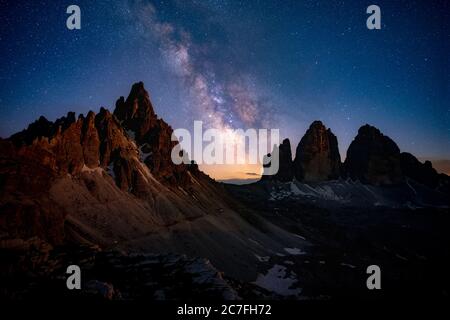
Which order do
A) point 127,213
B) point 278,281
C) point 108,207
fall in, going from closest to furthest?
point 278,281 → point 108,207 → point 127,213

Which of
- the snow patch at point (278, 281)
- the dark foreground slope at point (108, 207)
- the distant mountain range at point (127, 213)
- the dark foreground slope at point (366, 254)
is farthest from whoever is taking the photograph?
the dark foreground slope at point (366, 254)

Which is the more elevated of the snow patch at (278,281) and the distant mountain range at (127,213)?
the distant mountain range at (127,213)

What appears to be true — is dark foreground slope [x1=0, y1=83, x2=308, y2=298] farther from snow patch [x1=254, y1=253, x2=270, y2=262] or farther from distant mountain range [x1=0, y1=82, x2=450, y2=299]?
snow patch [x1=254, y1=253, x2=270, y2=262]

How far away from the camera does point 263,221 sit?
119125mm

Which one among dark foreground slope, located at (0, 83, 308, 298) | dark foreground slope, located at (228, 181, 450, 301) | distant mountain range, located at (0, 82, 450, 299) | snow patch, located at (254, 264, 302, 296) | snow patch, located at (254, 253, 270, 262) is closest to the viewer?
distant mountain range, located at (0, 82, 450, 299)

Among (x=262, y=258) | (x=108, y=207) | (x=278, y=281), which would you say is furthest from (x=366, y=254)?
(x=108, y=207)

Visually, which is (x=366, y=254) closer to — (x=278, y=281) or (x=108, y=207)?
(x=278, y=281)

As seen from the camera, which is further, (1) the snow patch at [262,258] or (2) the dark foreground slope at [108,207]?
(1) the snow patch at [262,258]

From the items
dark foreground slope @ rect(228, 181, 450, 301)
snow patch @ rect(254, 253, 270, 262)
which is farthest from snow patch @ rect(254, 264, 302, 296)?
snow patch @ rect(254, 253, 270, 262)

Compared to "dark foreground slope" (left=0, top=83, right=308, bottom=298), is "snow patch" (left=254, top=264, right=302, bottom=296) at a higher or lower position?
lower

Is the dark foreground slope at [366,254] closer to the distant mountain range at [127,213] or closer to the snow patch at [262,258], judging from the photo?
the snow patch at [262,258]

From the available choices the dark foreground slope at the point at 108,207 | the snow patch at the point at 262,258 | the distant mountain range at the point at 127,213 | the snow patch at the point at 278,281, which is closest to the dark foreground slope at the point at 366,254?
the snow patch at the point at 262,258
